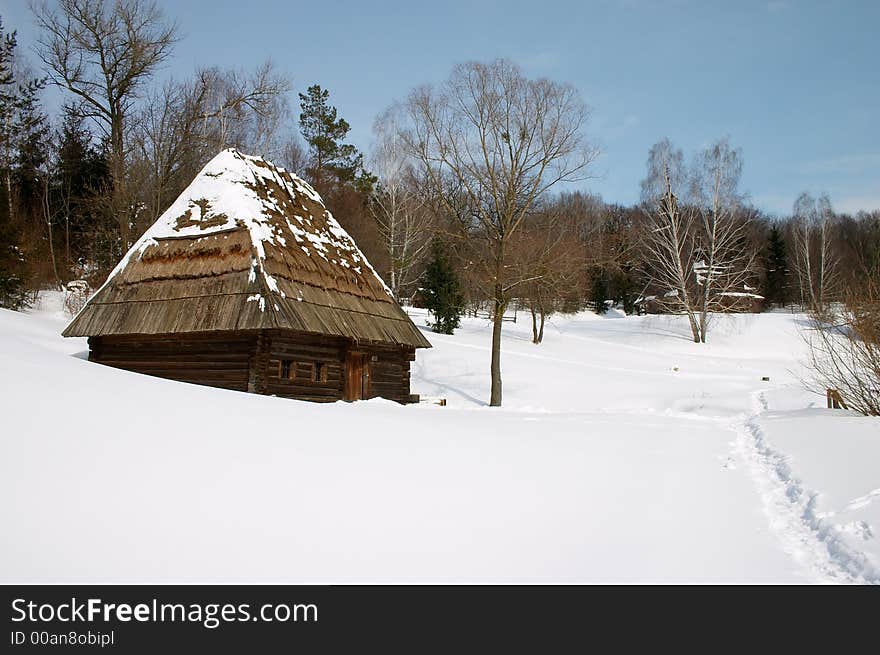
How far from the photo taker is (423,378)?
2653 centimetres

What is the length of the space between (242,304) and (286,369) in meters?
2.30

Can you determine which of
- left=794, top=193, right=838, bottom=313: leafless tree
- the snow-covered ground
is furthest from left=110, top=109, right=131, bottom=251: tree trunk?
left=794, top=193, right=838, bottom=313: leafless tree

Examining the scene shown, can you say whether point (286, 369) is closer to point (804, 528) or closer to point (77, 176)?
point (804, 528)

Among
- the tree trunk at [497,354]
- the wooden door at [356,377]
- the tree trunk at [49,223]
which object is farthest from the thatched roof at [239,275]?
the tree trunk at [49,223]

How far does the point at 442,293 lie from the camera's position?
118 ft

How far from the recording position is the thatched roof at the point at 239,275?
48.5 feet

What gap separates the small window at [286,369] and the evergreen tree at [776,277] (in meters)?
54.0

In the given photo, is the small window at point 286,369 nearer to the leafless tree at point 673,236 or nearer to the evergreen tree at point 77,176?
the evergreen tree at point 77,176

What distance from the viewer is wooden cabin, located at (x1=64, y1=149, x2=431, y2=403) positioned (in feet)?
49.0

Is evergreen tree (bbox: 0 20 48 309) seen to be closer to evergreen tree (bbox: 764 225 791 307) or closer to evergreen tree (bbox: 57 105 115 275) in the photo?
evergreen tree (bbox: 57 105 115 275)
